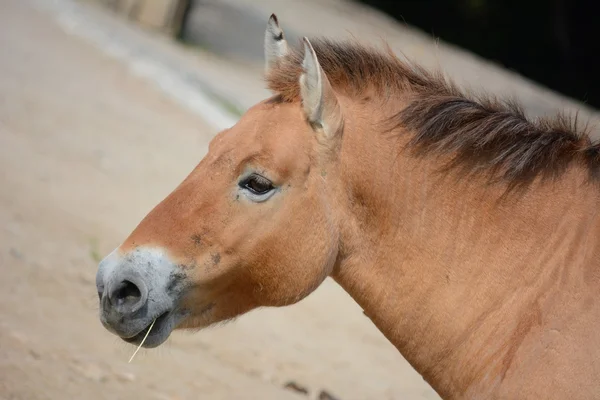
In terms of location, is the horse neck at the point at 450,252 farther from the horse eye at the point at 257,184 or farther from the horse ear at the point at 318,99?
the horse eye at the point at 257,184

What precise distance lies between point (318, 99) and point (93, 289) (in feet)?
10.0

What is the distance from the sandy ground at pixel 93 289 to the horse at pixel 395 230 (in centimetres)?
141

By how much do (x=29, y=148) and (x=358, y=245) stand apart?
16.9 ft

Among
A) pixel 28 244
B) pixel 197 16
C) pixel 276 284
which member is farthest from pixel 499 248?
pixel 197 16

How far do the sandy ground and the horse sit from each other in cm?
141

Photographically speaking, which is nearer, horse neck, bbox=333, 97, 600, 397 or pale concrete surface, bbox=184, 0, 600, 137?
horse neck, bbox=333, 97, 600, 397

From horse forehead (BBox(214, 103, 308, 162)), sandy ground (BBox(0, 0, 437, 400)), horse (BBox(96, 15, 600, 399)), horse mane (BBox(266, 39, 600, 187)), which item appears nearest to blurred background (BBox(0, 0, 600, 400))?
sandy ground (BBox(0, 0, 437, 400))

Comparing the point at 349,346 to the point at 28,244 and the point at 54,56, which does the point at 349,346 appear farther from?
the point at 54,56

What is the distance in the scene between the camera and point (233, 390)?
14.6 feet

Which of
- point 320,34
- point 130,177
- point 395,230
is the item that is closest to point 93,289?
point 130,177

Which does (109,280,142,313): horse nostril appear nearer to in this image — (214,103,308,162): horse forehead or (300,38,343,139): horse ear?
(214,103,308,162): horse forehead

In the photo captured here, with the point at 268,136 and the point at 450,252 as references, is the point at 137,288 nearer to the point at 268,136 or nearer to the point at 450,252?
the point at 268,136

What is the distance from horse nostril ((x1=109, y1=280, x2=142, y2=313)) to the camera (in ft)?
9.11

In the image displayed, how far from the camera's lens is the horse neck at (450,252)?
2814 millimetres
